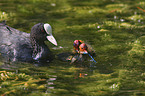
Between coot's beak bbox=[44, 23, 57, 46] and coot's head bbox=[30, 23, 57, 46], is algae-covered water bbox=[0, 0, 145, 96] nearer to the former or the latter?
coot's beak bbox=[44, 23, 57, 46]

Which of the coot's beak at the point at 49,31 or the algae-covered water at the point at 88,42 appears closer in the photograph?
the algae-covered water at the point at 88,42

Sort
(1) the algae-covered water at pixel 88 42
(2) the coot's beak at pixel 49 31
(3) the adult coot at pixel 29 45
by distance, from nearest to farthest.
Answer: (1) the algae-covered water at pixel 88 42 → (3) the adult coot at pixel 29 45 → (2) the coot's beak at pixel 49 31

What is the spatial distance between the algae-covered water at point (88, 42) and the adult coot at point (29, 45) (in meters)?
0.25

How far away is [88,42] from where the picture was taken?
29.5 ft

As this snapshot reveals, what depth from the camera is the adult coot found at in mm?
7633

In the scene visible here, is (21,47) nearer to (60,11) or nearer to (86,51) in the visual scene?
(86,51)

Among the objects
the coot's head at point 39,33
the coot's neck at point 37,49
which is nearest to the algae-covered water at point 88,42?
the coot's neck at point 37,49

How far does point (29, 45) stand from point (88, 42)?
6.39 ft

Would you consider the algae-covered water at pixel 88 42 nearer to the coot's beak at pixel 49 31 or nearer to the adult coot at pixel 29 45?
the adult coot at pixel 29 45

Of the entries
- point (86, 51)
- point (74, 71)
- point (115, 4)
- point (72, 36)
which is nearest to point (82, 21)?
point (72, 36)

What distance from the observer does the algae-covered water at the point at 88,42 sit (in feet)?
20.1

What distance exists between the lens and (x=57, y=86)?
618cm

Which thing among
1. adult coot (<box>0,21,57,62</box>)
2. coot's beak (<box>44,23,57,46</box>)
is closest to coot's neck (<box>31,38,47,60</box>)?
adult coot (<box>0,21,57,62</box>)

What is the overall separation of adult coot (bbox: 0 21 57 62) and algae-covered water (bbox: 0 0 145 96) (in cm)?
25
